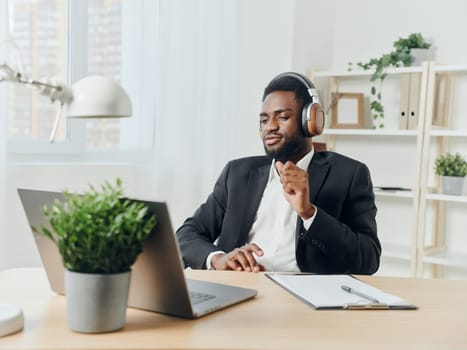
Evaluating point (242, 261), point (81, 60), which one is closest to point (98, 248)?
point (242, 261)

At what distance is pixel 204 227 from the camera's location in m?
2.07

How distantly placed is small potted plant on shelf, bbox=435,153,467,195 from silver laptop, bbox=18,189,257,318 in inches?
A: 84.0

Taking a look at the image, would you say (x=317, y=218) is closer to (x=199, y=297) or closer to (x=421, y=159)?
(x=199, y=297)

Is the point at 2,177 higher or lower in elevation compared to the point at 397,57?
lower

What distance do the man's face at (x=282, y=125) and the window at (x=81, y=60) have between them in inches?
40.9

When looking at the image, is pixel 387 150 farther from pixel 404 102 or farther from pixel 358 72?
pixel 358 72

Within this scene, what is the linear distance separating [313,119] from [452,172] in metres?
1.57

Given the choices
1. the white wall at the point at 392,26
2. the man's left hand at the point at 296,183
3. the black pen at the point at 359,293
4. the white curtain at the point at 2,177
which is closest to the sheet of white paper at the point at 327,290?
the black pen at the point at 359,293

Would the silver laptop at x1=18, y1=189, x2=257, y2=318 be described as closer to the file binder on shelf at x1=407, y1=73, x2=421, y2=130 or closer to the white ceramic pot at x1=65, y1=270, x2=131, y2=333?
the white ceramic pot at x1=65, y1=270, x2=131, y2=333

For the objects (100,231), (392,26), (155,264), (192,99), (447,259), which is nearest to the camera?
(100,231)

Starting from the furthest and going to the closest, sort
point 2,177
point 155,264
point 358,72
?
1. point 358,72
2. point 2,177
3. point 155,264

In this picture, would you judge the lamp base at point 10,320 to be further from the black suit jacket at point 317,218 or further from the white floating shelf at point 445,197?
the white floating shelf at point 445,197

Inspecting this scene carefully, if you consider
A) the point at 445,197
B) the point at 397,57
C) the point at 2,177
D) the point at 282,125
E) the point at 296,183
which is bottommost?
the point at 445,197

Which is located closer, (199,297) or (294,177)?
(199,297)
